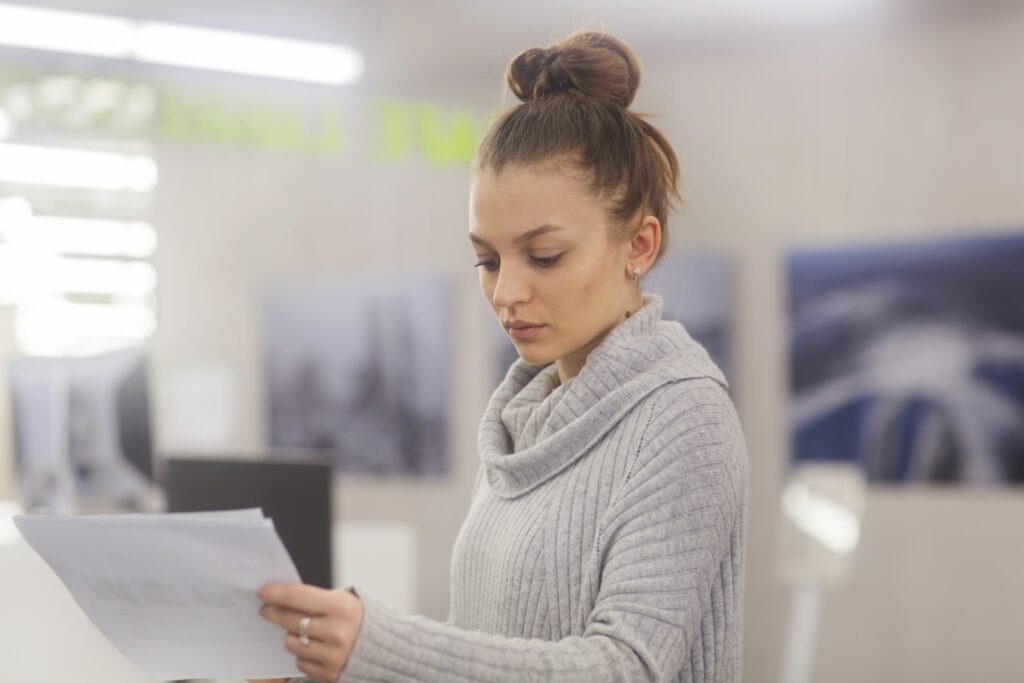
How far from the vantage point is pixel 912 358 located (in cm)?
489

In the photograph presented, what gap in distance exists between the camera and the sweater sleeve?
1061 millimetres

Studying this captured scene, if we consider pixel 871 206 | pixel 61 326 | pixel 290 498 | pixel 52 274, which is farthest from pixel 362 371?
pixel 290 498

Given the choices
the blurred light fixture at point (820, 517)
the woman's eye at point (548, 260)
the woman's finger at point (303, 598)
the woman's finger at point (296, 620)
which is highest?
the woman's eye at point (548, 260)

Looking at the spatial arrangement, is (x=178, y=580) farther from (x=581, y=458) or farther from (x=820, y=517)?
(x=820, y=517)

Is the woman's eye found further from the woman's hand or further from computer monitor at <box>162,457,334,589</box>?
computer monitor at <box>162,457,334,589</box>

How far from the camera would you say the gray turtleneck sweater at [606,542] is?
1.07 metres

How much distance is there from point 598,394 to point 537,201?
226 millimetres

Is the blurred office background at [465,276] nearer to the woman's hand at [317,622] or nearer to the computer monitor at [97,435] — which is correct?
the computer monitor at [97,435]

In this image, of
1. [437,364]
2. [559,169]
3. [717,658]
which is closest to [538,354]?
[559,169]

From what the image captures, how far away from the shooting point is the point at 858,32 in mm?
5016

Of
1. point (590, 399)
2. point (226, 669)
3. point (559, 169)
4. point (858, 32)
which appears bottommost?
point (226, 669)

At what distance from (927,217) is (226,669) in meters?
4.34

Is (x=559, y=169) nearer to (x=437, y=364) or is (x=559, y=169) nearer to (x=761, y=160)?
Result: (x=761, y=160)

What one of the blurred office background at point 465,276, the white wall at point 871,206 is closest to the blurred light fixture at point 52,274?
the blurred office background at point 465,276
